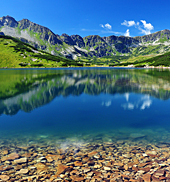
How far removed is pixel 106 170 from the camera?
11672 millimetres

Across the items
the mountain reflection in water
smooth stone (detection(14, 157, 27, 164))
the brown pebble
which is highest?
the mountain reflection in water

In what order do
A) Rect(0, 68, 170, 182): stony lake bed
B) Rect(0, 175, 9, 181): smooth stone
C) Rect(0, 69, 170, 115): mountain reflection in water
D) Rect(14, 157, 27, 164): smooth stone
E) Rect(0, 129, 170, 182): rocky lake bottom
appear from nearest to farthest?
Rect(0, 175, 9, 181): smooth stone, Rect(0, 129, 170, 182): rocky lake bottom, Rect(0, 68, 170, 182): stony lake bed, Rect(14, 157, 27, 164): smooth stone, Rect(0, 69, 170, 115): mountain reflection in water

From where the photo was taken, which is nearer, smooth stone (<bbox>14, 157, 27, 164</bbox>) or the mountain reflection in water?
smooth stone (<bbox>14, 157, 27, 164</bbox>)

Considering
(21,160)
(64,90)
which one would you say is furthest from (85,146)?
(64,90)

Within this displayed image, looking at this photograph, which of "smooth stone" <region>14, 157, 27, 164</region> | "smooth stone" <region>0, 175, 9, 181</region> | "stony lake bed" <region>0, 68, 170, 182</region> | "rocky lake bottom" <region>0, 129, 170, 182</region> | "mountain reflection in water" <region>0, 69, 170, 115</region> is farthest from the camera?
"mountain reflection in water" <region>0, 69, 170, 115</region>

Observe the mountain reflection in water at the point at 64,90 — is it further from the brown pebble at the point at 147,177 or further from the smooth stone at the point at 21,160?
the brown pebble at the point at 147,177

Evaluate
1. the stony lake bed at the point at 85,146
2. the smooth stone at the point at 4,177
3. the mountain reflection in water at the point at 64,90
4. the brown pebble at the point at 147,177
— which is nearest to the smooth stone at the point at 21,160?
the stony lake bed at the point at 85,146

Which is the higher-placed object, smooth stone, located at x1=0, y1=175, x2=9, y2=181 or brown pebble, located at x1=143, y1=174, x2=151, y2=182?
smooth stone, located at x1=0, y1=175, x2=9, y2=181

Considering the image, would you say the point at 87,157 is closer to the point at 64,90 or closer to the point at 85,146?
the point at 85,146

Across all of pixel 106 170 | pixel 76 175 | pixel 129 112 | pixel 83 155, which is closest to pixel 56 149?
pixel 83 155

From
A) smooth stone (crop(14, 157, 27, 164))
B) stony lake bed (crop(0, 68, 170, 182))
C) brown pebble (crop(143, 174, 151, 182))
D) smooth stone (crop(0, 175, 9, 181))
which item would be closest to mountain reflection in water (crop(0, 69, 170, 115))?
stony lake bed (crop(0, 68, 170, 182))

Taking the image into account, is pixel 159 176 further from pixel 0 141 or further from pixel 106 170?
pixel 0 141

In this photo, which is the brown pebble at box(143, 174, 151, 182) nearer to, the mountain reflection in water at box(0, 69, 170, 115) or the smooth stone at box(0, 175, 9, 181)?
the smooth stone at box(0, 175, 9, 181)

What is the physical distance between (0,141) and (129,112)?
73.3 feet
